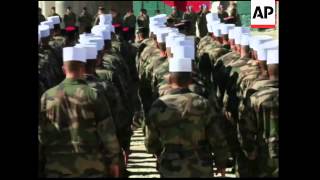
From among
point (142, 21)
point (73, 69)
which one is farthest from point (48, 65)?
point (142, 21)

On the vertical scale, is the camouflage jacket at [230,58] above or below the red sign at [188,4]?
below

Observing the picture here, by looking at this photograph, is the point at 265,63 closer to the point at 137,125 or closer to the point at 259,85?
the point at 259,85

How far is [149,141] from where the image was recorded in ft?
18.6

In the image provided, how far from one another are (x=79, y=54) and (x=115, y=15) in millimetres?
14471

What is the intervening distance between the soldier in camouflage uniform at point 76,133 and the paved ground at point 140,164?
121 inches

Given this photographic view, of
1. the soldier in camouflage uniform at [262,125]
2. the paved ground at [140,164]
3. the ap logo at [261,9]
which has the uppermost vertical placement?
the ap logo at [261,9]

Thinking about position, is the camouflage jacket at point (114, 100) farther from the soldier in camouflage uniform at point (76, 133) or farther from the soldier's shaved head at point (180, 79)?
the soldier in camouflage uniform at point (76, 133)

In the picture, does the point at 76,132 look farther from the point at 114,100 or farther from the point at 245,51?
the point at 245,51

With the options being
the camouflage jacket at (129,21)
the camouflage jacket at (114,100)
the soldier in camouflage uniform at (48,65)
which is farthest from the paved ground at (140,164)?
the camouflage jacket at (129,21)

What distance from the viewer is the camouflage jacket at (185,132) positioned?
5.46 meters

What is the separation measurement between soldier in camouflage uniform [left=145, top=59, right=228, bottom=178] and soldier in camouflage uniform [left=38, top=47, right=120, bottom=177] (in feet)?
1.47

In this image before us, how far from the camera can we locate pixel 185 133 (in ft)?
17.9

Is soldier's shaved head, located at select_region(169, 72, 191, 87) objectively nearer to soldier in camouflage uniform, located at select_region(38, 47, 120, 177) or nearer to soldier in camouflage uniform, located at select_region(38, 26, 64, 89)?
soldier in camouflage uniform, located at select_region(38, 47, 120, 177)

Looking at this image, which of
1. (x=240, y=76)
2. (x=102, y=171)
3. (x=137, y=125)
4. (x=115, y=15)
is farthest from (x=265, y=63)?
(x=115, y=15)
